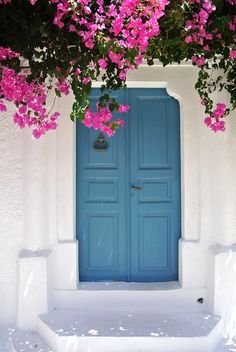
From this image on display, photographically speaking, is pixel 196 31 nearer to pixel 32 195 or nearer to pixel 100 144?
pixel 100 144

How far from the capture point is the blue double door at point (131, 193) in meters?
5.04

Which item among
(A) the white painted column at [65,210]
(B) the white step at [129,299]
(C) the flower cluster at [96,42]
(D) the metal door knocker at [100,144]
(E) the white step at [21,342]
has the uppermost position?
(C) the flower cluster at [96,42]

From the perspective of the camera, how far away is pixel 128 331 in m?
4.33

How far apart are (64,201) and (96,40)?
2089 mm

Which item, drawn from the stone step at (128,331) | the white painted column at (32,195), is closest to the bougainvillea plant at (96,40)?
the white painted column at (32,195)

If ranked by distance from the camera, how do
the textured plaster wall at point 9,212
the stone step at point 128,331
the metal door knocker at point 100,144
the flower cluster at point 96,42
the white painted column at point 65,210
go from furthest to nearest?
1. the metal door knocker at point 100,144
2. the white painted column at point 65,210
3. the textured plaster wall at point 9,212
4. the stone step at point 128,331
5. the flower cluster at point 96,42

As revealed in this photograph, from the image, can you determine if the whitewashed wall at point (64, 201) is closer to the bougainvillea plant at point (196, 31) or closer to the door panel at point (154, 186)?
the door panel at point (154, 186)

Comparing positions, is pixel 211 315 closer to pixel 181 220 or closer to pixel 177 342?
pixel 177 342

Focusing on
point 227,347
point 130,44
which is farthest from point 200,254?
point 130,44

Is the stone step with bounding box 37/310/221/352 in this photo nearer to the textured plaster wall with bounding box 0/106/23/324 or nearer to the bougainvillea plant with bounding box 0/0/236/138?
the textured plaster wall with bounding box 0/106/23/324

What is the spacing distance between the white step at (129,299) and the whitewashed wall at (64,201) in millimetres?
106

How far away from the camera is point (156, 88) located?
5066mm

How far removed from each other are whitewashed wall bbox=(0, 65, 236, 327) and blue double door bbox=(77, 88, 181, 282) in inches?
6.0

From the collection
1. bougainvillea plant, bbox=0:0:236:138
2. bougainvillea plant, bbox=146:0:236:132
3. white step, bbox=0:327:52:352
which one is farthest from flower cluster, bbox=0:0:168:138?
white step, bbox=0:327:52:352
